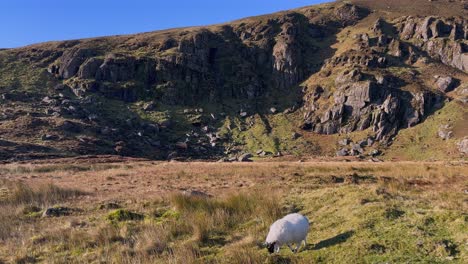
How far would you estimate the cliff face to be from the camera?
288 feet

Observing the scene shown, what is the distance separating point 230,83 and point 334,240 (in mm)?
108710

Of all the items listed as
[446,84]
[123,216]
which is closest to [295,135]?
[446,84]

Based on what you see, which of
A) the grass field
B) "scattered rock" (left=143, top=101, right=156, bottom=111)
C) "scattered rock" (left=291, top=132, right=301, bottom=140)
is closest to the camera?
the grass field

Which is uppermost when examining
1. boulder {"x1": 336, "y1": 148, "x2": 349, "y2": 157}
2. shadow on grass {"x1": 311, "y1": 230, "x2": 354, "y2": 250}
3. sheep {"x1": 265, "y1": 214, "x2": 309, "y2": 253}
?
sheep {"x1": 265, "y1": 214, "x2": 309, "y2": 253}

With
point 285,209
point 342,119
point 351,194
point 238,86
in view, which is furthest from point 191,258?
point 238,86

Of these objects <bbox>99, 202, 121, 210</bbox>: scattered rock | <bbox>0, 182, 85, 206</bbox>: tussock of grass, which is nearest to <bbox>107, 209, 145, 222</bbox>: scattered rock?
<bbox>99, 202, 121, 210</bbox>: scattered rock

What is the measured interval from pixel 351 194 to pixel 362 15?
146271 millimetres

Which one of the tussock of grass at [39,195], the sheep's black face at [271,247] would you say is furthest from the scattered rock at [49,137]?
the sheep's black face at [271,247]

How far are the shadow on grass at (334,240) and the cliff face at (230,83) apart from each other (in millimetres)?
63547

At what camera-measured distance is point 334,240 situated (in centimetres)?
1023

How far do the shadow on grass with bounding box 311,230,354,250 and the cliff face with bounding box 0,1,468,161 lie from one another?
63.5 m

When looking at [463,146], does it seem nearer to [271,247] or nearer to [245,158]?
[245,158]

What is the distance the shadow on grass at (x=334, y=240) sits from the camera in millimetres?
9995

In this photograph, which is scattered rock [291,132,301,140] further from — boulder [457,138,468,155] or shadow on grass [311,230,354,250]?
shadow on grass [311,230,354,250]
